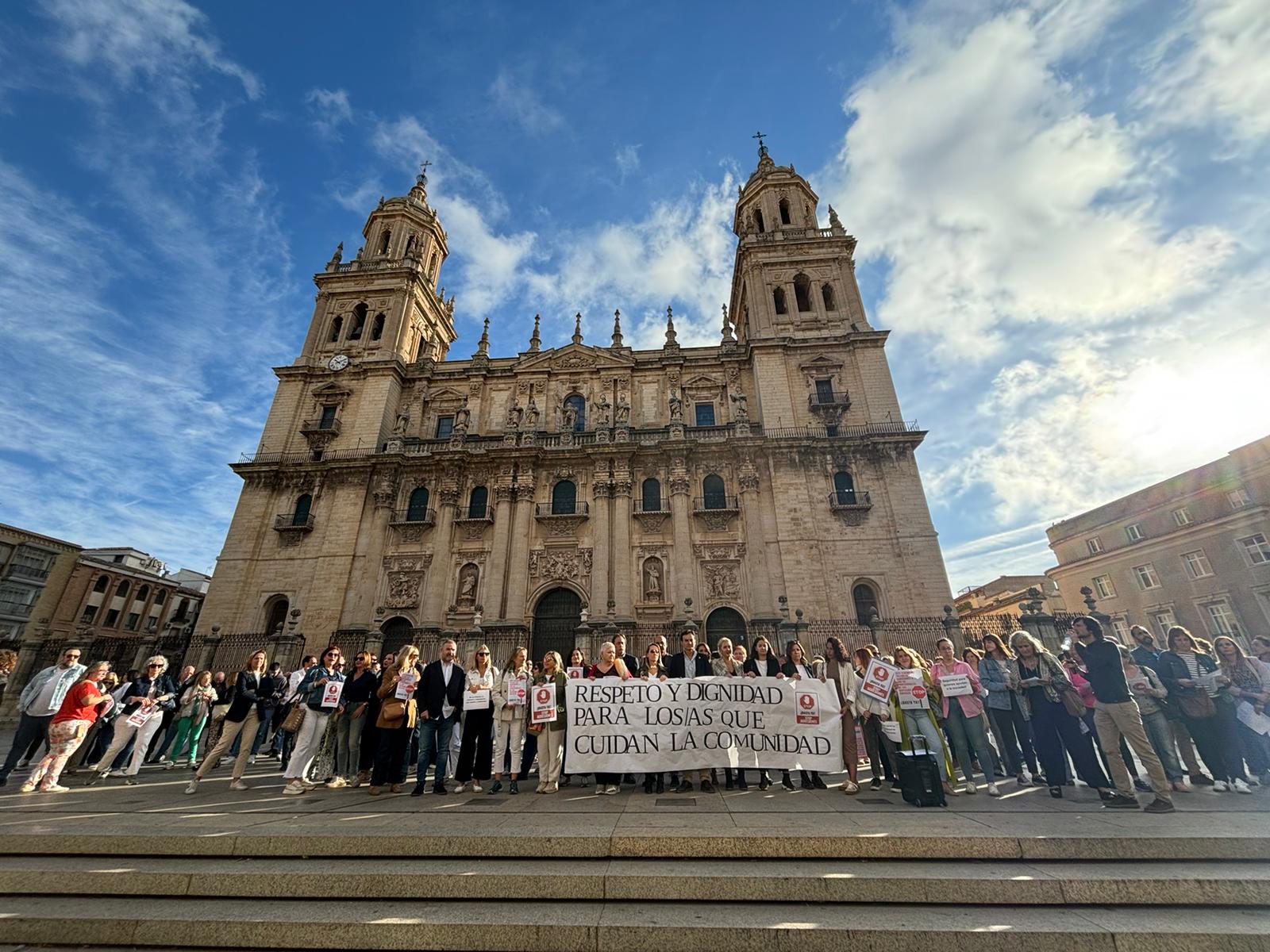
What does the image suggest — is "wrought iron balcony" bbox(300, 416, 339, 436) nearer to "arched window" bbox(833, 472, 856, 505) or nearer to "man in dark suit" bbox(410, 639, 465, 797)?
"man in dark suit" bbox(410, 639, 465, 797)

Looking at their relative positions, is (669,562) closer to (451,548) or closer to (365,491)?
(451,548)

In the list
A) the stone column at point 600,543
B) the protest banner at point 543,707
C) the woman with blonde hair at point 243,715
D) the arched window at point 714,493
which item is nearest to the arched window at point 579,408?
the stone column at point 600,543

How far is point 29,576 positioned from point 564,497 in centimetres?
3587

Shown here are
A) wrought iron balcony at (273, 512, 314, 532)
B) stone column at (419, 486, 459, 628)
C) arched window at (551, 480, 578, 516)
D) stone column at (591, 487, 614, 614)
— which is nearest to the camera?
stone column at (591, 487, 614, 614)

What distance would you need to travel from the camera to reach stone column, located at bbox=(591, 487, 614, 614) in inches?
846

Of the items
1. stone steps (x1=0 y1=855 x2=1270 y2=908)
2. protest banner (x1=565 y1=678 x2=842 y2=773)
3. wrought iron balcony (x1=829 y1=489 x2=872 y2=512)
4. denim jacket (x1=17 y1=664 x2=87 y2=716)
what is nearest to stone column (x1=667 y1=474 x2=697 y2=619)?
wrought iron balcony (x1=829 y1=489 x2=872 y2=512)

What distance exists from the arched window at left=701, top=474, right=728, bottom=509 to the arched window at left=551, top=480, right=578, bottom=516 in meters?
5.95

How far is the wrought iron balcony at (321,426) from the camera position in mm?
25969

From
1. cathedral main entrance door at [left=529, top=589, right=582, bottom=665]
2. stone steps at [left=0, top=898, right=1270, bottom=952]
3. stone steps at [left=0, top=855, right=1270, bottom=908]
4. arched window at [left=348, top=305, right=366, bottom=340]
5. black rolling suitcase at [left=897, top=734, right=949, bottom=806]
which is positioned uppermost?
arched window at [left=348, top=305, right=366, bottom=340]

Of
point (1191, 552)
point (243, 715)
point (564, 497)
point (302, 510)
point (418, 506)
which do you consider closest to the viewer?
point (243, 715)

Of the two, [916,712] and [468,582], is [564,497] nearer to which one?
[468,582]

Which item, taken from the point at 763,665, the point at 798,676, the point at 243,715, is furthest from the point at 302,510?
the point at 798,676

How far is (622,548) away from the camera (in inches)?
878

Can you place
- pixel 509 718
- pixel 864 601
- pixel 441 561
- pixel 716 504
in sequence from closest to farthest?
1. pixel 509 718
2. pixel 864 601
3. pixel 441 561
4. pixel 716 504
